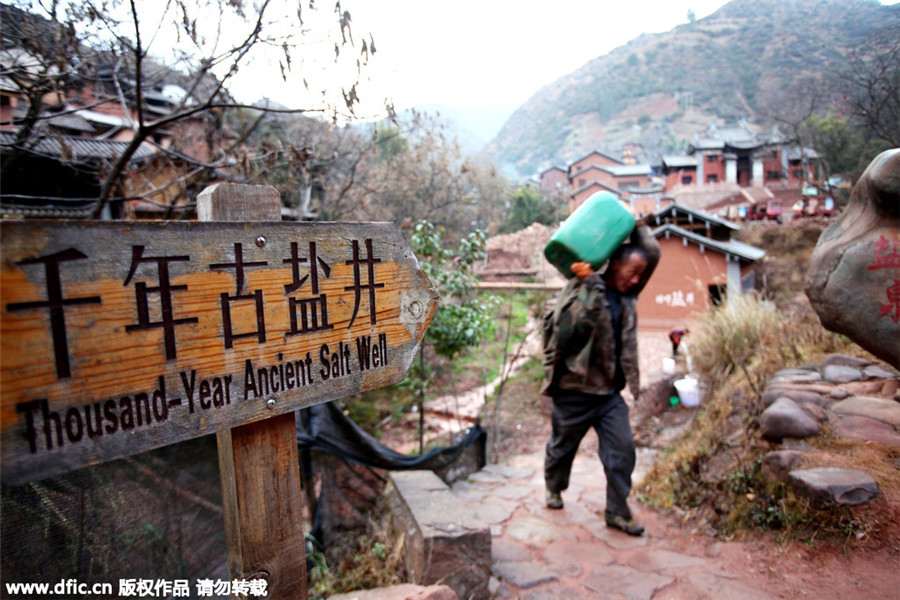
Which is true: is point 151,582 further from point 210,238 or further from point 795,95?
point 795,95

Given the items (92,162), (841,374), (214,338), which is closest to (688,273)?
(841,374)

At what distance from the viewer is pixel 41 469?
85 centimetres

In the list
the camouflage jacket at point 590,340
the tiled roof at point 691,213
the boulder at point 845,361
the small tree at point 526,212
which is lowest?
the boulder at point 845,361

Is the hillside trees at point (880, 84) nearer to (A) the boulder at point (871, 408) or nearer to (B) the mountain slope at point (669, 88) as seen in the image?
(A) the boulder at point (871, 408)

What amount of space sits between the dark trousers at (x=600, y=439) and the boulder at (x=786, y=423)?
2.99 ft

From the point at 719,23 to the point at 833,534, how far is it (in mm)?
104829

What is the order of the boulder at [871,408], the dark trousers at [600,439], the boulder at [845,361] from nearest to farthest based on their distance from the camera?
the boulder at [871,408], the dark trousers at [600,439], the boulder at [845,361]

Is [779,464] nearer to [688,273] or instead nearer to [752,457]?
[752,457]

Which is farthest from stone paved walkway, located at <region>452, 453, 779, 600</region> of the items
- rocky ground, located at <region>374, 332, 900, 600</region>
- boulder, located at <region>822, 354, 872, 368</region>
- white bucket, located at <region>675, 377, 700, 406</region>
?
white bucket, located at <region>675, 377, 700, 406</region>

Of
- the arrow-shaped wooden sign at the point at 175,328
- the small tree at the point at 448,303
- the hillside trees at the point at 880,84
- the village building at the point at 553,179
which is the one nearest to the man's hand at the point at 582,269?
the small tree at the point at 448,303

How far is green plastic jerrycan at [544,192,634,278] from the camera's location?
3.49m

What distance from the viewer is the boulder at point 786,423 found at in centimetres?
320

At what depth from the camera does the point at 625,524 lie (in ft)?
10.8

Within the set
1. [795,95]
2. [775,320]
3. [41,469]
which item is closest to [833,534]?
[41,469]
